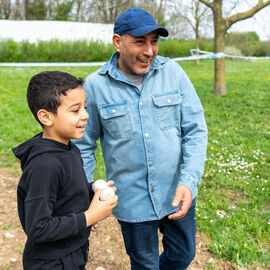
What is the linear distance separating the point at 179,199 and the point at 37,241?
848 mm

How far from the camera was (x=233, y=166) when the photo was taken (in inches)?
196

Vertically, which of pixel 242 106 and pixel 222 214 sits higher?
pixel 242 106

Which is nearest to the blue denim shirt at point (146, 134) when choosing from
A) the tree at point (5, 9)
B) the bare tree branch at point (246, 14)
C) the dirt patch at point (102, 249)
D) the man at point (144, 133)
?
the man at point (144, 133)

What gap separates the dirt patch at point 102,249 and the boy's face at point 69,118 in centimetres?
189

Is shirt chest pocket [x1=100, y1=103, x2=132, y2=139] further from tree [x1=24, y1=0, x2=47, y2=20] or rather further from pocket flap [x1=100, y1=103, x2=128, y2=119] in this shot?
tree [x1=24, y1=0, x2=47, y2=20]

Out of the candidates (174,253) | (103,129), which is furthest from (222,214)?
(103,129)

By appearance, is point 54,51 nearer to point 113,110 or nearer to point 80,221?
point 113,110

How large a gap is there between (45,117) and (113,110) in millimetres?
533

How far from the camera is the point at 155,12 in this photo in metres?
9.44

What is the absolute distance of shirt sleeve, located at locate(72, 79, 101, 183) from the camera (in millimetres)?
2121

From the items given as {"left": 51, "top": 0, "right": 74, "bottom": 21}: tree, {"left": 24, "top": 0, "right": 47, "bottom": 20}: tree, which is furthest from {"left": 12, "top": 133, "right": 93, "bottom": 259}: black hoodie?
{"left": 24, "top": 0, "right": 47, "bottom": 20}: tree

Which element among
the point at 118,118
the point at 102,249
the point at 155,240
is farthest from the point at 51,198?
the point at 102,249

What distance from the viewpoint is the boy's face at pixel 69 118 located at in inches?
64.0

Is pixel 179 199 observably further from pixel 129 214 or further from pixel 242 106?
pixel 242 106
